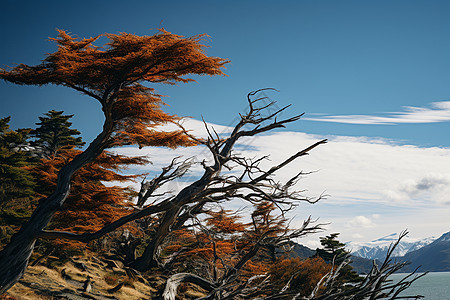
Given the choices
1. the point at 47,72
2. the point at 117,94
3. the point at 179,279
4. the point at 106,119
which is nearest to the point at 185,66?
the point at 117,94

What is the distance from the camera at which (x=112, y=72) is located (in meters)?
9.64

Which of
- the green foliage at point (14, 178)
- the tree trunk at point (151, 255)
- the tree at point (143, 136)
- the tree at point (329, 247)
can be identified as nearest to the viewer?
the tree at point (143, 136)

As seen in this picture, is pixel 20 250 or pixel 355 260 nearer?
pixel 20 250

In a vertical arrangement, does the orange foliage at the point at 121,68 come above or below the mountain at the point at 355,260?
above

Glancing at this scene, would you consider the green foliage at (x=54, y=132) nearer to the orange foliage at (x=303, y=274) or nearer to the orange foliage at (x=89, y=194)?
the orange foliage at (x=89, y=194)

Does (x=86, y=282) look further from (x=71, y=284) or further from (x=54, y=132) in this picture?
(x=54, y=132)

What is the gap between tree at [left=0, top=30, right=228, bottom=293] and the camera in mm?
9242

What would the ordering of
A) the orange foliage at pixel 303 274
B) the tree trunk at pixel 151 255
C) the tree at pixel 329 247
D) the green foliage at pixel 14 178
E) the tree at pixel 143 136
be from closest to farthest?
the tree at pixel 143 136, the tree trunk at pixel 151 255, the green foliage at pixel 14 178, the orange foliage at pixel 303 274, the tree at pixel 329 247

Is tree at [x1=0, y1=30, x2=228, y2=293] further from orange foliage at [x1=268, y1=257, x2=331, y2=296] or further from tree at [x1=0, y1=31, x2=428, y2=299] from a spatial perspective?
orange foliage at [x1=268, y1=257, x2=331, y2=296]

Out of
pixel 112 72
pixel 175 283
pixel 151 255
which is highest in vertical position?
pixel 112 72

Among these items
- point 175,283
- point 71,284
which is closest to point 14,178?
point 71,284

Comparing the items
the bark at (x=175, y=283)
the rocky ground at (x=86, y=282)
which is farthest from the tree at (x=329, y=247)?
the bark at (x=175, y=283)

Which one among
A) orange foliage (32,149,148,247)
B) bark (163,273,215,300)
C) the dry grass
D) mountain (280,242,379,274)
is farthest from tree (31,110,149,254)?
mountain (280,242,379,274)

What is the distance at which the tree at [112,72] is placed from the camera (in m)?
9.24
